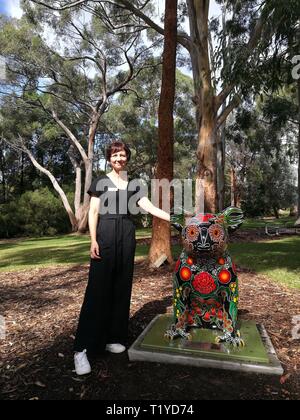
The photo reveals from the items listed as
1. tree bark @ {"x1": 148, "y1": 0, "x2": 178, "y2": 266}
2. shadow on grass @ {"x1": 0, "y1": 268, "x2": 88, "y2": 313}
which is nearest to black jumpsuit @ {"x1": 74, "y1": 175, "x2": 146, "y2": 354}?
shadow on grass @ {"x1": 0, "y1": 268, "x2": 88, "y2": 313}

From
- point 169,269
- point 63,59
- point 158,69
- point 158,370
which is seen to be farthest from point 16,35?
point 158,370

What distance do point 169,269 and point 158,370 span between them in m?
4.55

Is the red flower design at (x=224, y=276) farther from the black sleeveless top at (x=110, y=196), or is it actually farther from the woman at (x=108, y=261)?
the black sleeveless top at (x=110, y=196)

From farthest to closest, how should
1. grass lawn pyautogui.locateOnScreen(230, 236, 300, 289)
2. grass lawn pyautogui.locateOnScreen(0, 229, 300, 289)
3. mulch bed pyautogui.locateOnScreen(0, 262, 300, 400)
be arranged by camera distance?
grass lawn pyautogui.locateOnScreen(0, 229, 300, 289), grass lawn pyautogui.locateOnScreen(230, 236, 300, 289), mulch bed pyautogui.locateOnScreen(0, 262, 300, 400)

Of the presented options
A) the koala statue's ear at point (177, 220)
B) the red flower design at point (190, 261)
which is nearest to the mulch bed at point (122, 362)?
the red flower design at point (190, 261)

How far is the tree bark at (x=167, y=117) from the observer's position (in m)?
7.79

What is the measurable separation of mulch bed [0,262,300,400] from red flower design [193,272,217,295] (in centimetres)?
66

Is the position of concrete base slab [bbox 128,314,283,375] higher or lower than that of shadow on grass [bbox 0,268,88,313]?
higher

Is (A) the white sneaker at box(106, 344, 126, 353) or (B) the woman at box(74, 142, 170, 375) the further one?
(A) the white sneaker at box(106, 344, 126, 353)

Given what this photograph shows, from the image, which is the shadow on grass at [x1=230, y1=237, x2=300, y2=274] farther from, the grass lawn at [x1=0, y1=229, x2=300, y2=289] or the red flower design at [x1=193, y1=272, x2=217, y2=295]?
the red flower design at [x1=193, y1=272, x2=217, y2=295]

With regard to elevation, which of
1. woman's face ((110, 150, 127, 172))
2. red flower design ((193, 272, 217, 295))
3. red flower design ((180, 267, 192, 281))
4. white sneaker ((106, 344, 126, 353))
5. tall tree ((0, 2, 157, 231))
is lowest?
white sneaker ((106, 344, 126, 353))

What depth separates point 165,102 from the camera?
7.89 meters

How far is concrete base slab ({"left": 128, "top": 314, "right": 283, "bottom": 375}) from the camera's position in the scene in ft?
11.0

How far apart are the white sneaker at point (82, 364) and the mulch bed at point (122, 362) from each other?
0.06 meters
